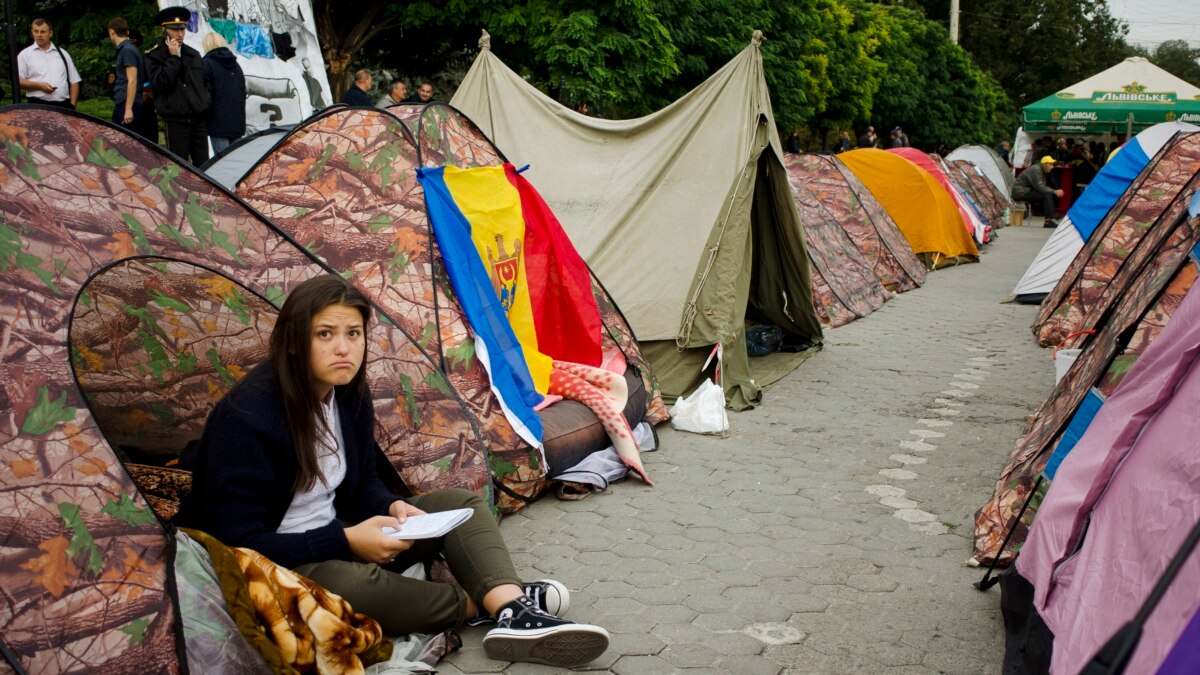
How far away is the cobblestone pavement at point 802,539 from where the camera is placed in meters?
3.54

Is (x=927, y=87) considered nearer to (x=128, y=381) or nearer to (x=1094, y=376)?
(x=1094, y=376)

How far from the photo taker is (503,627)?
3.39m

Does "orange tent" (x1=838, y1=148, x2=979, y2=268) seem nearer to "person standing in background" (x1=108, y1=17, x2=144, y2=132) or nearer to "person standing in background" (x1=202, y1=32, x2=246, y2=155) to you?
"person standing in background" (x1=202, y1=32, x2=246, y2=155)

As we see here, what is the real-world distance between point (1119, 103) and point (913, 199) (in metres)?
15.1

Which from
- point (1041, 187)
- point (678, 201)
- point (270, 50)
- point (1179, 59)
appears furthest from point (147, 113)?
point (1179, 59)

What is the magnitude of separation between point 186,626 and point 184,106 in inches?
288

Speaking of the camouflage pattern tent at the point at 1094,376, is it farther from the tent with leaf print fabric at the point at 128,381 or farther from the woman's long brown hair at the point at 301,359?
the woman's long brown hair at the point at 301,359

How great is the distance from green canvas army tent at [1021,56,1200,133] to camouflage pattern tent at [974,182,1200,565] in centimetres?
2377

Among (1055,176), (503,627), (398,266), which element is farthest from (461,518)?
(1055,176)

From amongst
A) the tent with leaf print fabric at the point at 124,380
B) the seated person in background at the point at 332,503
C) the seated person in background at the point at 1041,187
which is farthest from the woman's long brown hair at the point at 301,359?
the seated person in background at the point at 1041,187

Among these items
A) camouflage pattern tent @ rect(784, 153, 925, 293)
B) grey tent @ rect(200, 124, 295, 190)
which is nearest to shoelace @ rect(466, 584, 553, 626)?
grey tent @ rect(200, 124, 295, 190)

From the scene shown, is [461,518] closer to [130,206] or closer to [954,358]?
[130,206]

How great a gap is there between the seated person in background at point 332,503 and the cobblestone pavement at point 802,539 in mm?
160

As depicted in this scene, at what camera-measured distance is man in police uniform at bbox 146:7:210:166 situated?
9.04m
